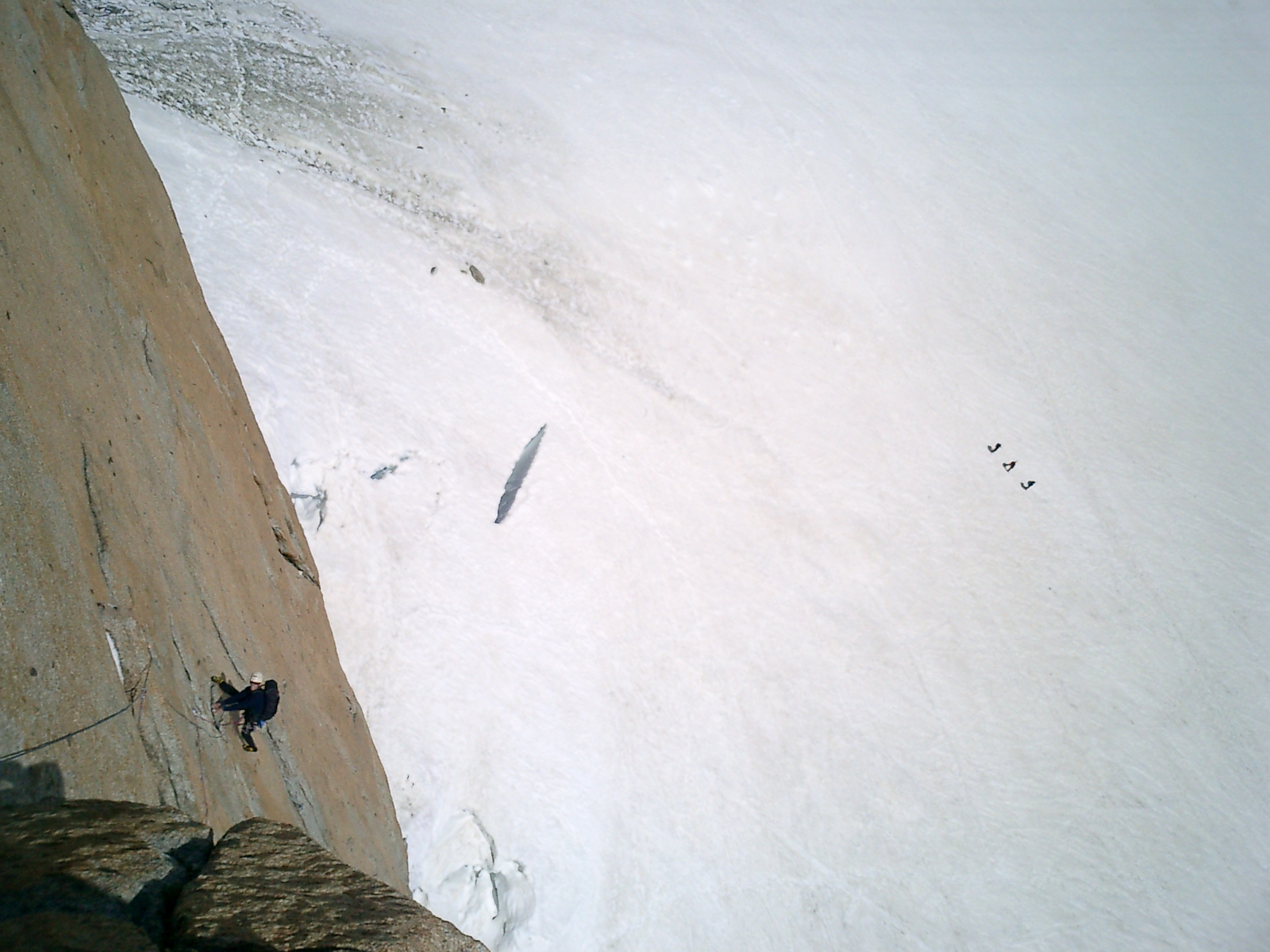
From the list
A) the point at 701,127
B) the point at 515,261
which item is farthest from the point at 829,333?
the point at 515,261

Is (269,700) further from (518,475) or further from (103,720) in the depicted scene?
(518,475)

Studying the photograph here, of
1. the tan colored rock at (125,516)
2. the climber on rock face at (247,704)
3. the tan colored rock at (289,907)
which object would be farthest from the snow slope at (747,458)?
the tan colored rock at (289,907)

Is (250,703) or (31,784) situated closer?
(31,784)

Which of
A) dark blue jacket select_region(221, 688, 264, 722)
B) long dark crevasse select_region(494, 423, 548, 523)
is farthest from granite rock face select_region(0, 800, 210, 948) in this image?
long dark crevasse select_region(494, 423, 548, 523)

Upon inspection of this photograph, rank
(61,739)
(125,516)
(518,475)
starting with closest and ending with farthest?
(61,739), (125,516), (518,475)

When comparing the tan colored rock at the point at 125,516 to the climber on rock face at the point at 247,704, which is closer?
the tan colored rock at the point at 125,516

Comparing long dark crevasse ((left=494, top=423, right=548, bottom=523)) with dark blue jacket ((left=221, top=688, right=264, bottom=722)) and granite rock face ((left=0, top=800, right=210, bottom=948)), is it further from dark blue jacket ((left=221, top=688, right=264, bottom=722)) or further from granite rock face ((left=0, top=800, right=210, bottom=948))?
granite rock face ((left=0, top=800, right=210, bottom=948))

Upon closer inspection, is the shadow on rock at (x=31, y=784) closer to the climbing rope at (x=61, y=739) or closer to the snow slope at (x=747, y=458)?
the climbing rope at (x=61, y=739)

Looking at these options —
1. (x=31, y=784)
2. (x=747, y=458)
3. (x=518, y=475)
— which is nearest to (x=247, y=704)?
(x=31, y=784)
